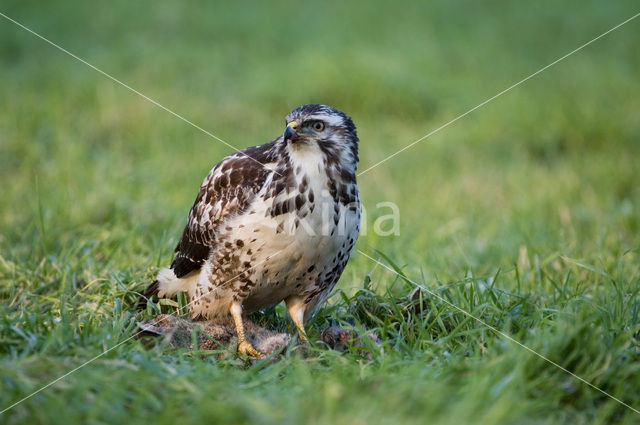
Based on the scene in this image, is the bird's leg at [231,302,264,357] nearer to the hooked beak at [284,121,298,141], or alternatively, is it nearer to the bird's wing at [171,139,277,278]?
the bird's wing at [171,139,277,278]

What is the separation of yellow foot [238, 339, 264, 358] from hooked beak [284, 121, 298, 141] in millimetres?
1078

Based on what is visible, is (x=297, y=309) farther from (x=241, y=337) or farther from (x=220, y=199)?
(x=220, y=199)

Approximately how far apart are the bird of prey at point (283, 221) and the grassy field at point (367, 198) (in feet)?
1.22

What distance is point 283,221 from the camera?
12.0ft

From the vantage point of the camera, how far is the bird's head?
12.3 feet

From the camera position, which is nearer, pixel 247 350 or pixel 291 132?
pixel 291 132

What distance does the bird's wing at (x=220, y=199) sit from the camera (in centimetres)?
384

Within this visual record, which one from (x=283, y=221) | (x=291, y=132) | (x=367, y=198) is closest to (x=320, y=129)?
(x=291, y=132)

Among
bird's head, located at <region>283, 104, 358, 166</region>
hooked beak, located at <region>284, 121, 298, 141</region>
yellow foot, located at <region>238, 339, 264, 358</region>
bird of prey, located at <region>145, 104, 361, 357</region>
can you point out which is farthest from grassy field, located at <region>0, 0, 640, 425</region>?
hooked beak, located at <region>284, 121, 298, 141</region>

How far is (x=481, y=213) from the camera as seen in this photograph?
23.6 feet

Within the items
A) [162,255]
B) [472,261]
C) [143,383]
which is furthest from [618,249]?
[143,383]

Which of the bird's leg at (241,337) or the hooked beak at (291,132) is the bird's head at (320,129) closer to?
Result: the hooked beak at (291,132)

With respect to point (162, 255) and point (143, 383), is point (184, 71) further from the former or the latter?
point (143, 383)

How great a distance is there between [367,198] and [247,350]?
402 centimetres
